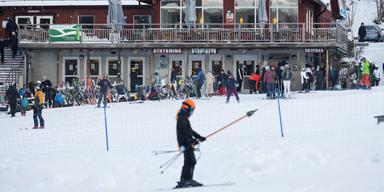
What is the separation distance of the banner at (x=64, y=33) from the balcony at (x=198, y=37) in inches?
2.7

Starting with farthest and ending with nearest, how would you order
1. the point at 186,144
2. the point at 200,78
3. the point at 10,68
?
the point at 10,68 → the point at 200,78 → the point at 186,144

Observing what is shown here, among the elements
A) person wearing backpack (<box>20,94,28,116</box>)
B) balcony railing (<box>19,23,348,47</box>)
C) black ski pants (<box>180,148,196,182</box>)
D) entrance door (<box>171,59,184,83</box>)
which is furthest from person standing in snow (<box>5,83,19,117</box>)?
black ski pants (<box>180,148,196,182</box>)

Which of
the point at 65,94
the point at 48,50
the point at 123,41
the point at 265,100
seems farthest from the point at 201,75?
the point at 48,50

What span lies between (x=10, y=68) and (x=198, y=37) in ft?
31.3

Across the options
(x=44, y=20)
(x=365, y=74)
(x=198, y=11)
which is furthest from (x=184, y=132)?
(x=44, y=20)

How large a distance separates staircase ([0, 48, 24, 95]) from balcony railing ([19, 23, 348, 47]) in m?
1.61

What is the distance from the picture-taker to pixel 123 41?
151 feet

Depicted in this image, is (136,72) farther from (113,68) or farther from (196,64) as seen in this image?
(196,64)

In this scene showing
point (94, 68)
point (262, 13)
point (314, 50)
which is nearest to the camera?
point (262, 13)

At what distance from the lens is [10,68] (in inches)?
1855

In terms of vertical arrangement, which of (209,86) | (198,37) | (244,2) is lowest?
(209,86)

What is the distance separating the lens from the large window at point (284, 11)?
4681 centimetres

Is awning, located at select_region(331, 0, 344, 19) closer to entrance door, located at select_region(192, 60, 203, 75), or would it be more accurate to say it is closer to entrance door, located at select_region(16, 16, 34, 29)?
entrance door, located at select_region(192, 60, 203, 75)

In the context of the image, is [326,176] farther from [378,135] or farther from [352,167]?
[378,135]
